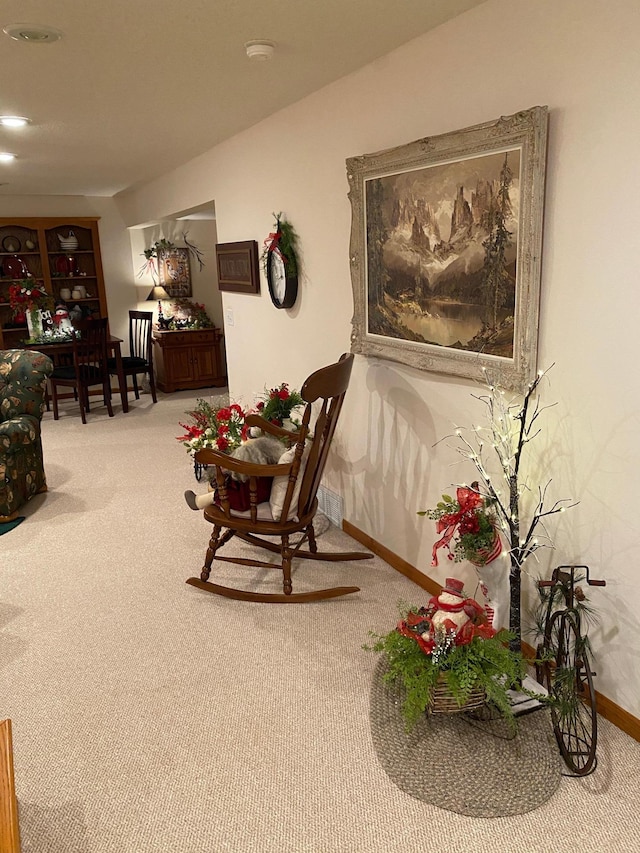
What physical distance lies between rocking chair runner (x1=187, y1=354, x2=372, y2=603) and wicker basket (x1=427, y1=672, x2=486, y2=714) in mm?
952

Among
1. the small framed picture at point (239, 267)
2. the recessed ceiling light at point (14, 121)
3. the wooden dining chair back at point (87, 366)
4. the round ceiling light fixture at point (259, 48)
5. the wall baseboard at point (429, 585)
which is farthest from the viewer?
the wooden dining chair back at point (87, 366)

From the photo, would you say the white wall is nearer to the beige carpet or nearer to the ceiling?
the ceiling

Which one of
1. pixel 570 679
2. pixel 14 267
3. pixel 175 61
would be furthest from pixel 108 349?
pixel 570 679

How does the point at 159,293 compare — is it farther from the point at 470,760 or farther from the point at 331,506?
the point at 470,760

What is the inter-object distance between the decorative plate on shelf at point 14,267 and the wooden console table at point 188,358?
5.43ft

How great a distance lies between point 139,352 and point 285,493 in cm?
549

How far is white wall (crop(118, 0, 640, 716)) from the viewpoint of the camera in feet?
6.19

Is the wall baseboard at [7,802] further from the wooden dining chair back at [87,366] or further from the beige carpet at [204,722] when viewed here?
the wooden dining chair back at [87,366]

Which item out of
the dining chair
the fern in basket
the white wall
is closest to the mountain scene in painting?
the white wall

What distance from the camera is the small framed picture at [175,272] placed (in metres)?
7.69

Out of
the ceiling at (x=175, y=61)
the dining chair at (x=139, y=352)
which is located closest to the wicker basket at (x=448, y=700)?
the ceiling at (x=175, y=61)

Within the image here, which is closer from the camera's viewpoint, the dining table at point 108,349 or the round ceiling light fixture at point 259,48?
the round ceiling light fixture at point 259,48

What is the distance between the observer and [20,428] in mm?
4070

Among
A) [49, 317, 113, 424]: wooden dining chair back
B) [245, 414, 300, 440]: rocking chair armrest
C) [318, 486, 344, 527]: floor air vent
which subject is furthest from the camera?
[49, 317, 113, 424]: wooden dining chair back
